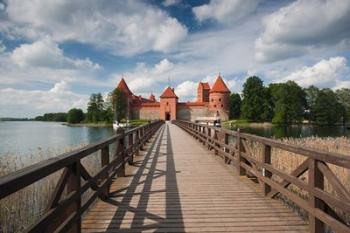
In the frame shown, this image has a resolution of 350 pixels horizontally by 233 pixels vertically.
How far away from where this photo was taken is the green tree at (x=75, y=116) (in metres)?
88.9

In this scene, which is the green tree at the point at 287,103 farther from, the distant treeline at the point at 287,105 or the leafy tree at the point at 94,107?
the leafy tree at the point at 94,107

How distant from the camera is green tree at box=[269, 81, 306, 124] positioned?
6178 centimetres

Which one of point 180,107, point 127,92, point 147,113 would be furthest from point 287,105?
point 127,92

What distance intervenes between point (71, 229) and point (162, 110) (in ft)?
242

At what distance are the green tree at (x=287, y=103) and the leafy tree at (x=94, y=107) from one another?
43824 mm

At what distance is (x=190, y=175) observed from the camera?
6.70m

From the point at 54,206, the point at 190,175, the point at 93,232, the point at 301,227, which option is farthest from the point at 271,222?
the point at 190,175

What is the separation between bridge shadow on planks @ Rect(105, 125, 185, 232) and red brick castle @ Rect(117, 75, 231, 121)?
6744cm

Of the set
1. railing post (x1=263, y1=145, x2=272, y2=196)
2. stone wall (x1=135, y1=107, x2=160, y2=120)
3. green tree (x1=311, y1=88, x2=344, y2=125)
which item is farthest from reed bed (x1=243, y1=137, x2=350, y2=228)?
stone wall (x1=135, y1=107, x2=160, y2=120)

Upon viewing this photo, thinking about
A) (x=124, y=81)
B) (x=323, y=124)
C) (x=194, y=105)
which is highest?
(x=124, y=81)

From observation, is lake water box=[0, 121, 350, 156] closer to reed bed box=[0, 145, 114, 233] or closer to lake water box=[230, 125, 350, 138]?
lake water box=[230, 125, 350, 138]

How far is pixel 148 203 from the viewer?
14.8 ft

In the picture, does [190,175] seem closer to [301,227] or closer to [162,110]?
[301,227]

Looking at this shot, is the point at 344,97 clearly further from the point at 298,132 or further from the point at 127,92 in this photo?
the point at 127,92
